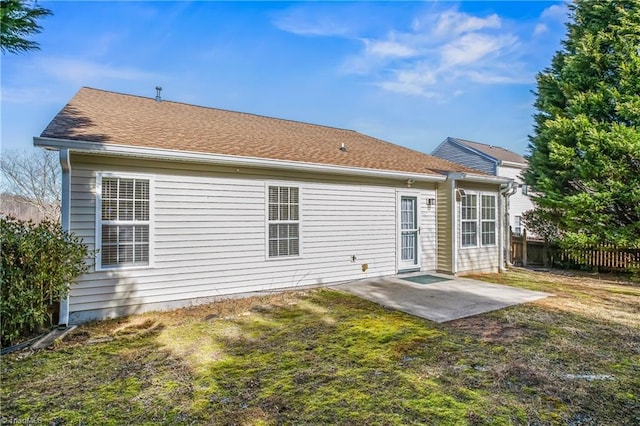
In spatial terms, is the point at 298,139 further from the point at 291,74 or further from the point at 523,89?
the point at 523,89

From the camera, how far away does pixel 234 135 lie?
808cm

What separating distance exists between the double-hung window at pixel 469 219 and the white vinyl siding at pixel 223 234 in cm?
212

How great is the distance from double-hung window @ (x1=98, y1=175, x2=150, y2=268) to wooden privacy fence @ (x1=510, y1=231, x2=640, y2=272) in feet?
39.2

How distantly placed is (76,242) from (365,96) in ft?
42.5

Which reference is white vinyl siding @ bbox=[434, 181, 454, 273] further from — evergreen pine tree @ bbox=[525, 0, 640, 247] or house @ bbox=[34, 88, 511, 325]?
evergreen pine tree @ bbox=[525, 0, 640, 247]

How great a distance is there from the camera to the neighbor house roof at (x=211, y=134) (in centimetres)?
591

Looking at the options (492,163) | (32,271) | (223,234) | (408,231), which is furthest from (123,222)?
(492,163)

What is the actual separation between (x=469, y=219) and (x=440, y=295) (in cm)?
354

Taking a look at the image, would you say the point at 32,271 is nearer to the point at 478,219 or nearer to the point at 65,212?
the point at 65,212

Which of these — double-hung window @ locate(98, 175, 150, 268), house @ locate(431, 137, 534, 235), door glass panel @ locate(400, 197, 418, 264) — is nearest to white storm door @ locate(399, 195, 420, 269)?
door glass panel @ locate(400, 197, 418, 264)

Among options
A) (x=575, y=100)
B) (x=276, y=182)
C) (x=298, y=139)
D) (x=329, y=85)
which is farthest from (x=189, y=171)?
(x=575, y=100)

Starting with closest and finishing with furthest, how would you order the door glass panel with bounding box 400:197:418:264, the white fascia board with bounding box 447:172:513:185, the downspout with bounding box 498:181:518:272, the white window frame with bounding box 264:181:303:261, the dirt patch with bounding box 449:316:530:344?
the dirt patch with bounding box 449:316:530:344 → the white window frame with bounding box 264:181:303:261 → the white fascia board with bounding box 447:172:513:185 → the door glass panel with bounding box 400:197:418:264 → the downspout with bounding box 498:181:518:272

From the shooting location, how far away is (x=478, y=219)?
9766 millimetres

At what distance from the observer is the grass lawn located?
2793mm
